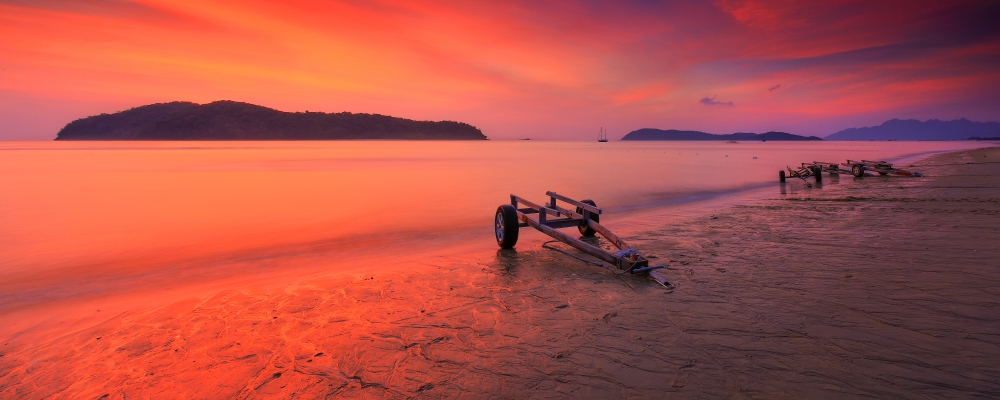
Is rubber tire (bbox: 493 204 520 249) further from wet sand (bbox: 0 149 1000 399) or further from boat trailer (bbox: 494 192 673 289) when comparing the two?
wet sand (bbox: 0 149 1000 399)

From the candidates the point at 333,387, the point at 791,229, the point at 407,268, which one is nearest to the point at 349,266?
the point at 407,268

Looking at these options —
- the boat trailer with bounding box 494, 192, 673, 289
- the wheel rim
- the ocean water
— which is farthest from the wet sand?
the ocean water

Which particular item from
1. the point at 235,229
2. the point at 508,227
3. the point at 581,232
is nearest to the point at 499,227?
the point at 508,227

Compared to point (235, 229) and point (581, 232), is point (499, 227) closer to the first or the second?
point (581, 232)

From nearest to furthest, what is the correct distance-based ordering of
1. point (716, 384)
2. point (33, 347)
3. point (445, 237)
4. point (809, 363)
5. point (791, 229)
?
point (716, 384), point (809, 363), point (33, 347), point (791, 229), point (445, 237)

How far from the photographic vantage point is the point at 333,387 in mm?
4070

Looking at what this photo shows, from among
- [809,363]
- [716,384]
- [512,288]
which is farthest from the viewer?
[512,288]

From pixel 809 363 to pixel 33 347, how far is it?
8325mm

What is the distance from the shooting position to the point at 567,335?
5059 millimetres

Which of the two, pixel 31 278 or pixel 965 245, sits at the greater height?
pixel 965 245

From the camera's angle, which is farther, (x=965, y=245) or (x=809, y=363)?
(x=965, y=245)

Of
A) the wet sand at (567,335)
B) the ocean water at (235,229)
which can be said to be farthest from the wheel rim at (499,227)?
the wet sand at (567,335)

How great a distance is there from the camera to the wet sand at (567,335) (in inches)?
159

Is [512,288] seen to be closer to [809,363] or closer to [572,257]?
[572,257]
